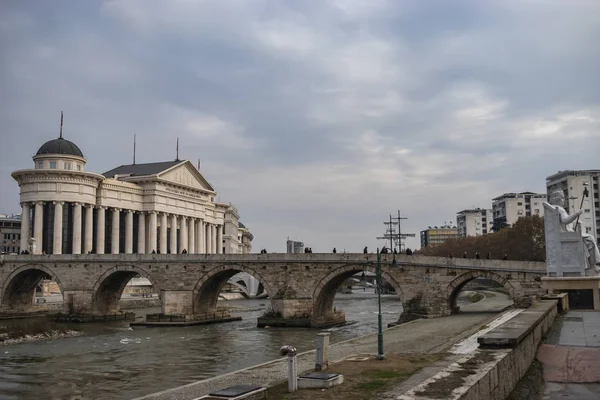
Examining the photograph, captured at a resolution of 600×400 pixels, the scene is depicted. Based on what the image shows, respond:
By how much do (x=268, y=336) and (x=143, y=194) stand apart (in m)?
41.0

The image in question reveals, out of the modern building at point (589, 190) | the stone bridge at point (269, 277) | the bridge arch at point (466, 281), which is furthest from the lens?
the modern building at point (589, 190)

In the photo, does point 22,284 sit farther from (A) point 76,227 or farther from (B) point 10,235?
(B) point 10,235

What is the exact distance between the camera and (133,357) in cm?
2438

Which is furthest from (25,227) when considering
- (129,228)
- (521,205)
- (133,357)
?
(521,205)

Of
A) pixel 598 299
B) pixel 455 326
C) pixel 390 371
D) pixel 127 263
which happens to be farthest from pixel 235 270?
pixel 390 371

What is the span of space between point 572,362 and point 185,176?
2686 inches

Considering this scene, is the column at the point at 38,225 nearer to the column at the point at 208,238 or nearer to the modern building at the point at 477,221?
the column at the point at 208,238

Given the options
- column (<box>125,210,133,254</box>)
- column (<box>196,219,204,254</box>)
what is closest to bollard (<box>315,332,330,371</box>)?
column (<box>125,210,133,254</box>)

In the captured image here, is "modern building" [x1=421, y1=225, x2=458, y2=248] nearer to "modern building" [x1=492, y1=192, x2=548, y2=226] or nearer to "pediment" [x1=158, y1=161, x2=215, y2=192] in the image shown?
"modern building" [x1=492, y1=192, x2=548, y2=226]

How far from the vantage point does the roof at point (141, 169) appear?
7144cm

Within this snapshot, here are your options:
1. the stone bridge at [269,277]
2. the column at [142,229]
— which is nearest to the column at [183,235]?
the column at [142,229]

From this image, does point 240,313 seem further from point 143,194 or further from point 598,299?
point 598,299

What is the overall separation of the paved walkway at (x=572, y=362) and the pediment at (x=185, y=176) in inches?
2358

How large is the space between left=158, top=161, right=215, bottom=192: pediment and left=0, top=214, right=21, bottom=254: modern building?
1110 inches
